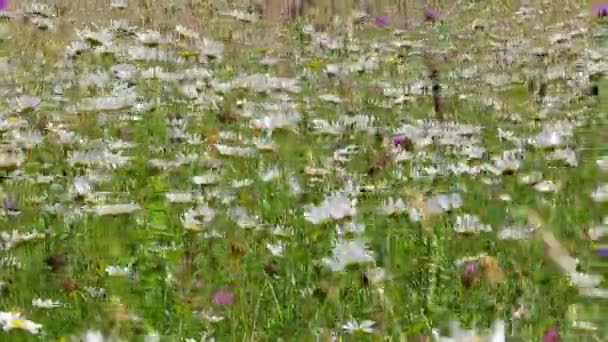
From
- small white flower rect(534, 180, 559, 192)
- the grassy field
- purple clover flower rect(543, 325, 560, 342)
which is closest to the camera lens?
purple clover flower rect(543, 325, 560, 342)

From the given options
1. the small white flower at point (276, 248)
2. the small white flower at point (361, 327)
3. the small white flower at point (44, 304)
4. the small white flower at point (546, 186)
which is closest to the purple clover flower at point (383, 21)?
the small white flower at point (546, 186)

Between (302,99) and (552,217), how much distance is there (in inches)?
62.5

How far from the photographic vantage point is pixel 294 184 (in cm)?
315

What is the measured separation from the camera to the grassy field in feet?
7.27

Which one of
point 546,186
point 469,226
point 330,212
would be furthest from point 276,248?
point 546,186

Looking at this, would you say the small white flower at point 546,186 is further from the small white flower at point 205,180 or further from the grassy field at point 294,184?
the small white flower at point 205,180

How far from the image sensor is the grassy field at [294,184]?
2217 mm

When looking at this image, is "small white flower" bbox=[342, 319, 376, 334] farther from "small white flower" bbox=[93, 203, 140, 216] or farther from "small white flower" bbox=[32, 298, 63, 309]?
"small white flower" bbox=[93, 203, 140, 216]

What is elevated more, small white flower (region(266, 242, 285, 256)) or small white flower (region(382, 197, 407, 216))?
small white flower (region(382, 197, 407, 216))

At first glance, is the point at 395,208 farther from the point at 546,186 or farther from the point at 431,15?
the point at 431,15

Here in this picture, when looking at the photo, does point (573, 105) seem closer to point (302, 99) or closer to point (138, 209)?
point (302, 99)

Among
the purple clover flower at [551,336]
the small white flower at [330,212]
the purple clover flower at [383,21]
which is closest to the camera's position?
the purple clover flower at [551,336]

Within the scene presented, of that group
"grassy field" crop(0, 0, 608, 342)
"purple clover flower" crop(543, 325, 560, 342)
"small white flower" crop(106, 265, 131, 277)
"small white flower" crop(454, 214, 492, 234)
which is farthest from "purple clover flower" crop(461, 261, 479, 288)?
"small white flower" crop(106, 265, 131, 277)

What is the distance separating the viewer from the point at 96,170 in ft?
10.6
